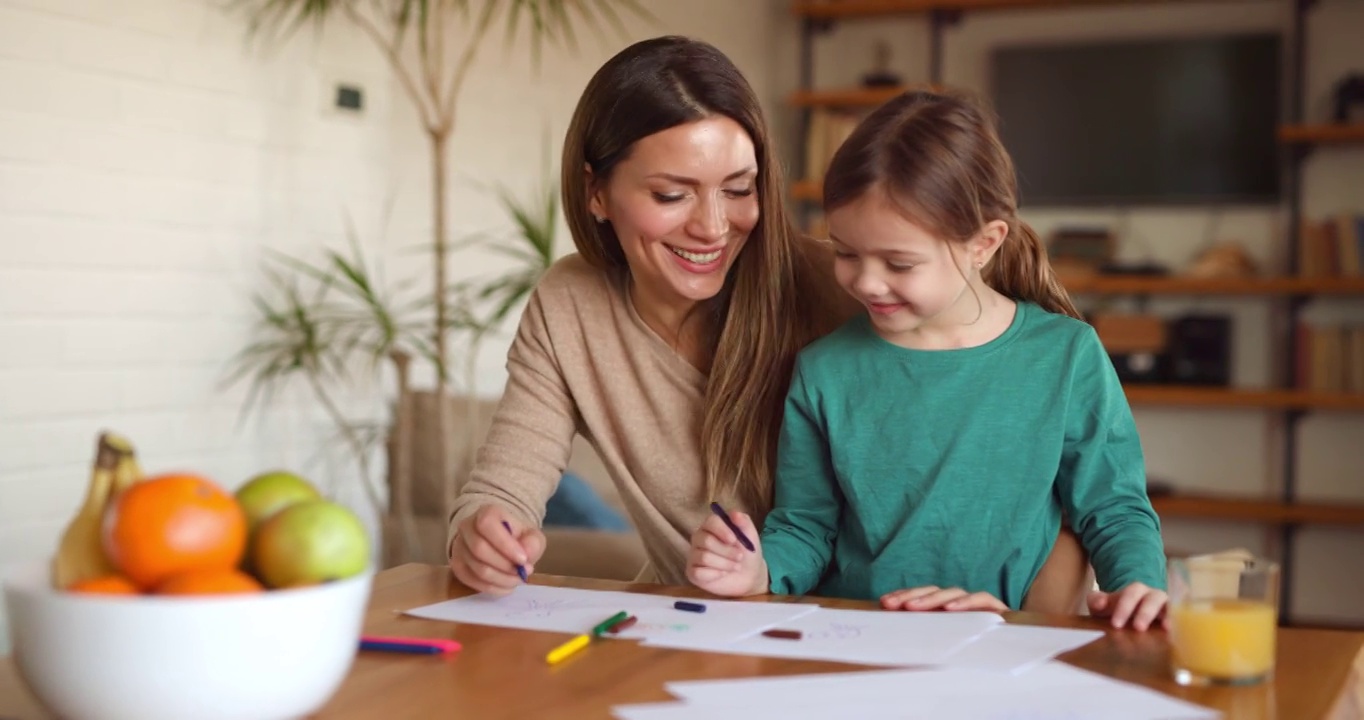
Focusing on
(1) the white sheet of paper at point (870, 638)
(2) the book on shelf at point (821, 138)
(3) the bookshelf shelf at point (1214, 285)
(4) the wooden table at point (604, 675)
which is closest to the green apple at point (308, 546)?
(4) the wooden table at point (604, 675)

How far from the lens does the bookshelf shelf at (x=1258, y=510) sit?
4.92m

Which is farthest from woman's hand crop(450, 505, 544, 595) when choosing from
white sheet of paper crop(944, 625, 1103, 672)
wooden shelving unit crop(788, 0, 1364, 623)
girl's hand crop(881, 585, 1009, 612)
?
wooden shelving unit crop(788, 0, 1364, 623)

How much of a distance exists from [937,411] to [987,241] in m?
0.20

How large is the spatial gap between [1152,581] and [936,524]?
25cm

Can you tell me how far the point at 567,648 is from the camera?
109 centimetres

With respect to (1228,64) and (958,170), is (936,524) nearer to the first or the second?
(958,170)

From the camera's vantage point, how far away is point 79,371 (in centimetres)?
287

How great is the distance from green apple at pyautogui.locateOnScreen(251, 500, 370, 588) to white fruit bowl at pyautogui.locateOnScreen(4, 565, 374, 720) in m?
0.02

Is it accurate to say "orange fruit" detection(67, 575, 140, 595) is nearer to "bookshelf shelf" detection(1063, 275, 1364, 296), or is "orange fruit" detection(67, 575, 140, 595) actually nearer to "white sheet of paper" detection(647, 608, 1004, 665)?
"white sheet of paper" detection(647, 608, 1004, 665)

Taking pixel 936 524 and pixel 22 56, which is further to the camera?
pixel 22 56

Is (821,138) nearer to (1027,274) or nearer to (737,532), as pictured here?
(1027,274)

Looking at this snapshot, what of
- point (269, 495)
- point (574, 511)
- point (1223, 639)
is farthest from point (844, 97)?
point (269, 495)

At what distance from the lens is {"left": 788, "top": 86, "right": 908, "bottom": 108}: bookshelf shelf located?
5363mm

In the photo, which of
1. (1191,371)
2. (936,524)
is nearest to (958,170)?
(936,524)
